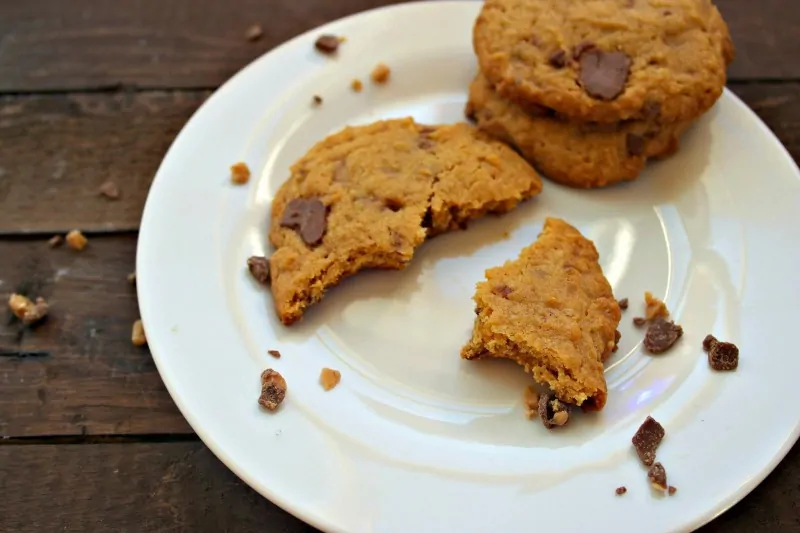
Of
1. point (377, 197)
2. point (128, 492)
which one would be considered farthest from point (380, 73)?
point (128, 492)

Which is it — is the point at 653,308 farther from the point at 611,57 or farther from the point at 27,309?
the point at 27,309

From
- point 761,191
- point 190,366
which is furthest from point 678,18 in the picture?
point 190,366

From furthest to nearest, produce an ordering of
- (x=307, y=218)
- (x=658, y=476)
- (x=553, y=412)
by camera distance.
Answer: (x=307, y=218), (x=553, y=412), (x=658, y=476)

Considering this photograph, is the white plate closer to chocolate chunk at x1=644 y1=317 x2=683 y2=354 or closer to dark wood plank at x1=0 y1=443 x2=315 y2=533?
chocolate chunk at x1=644 y1=317 x2=683 y2=354

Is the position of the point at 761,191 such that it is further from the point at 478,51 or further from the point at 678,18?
the point at 478,51

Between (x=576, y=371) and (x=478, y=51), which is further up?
(x=478, y=51)

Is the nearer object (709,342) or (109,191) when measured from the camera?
(709,342)
